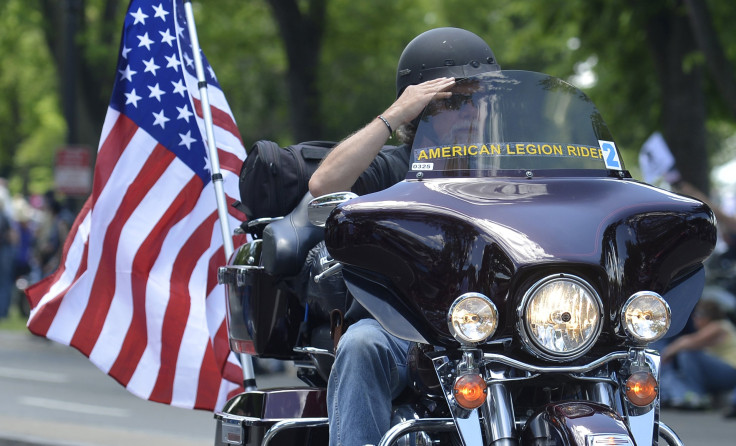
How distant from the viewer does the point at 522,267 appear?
2.89 m

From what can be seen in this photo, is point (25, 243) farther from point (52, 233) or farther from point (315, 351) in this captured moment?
point (315, 351)

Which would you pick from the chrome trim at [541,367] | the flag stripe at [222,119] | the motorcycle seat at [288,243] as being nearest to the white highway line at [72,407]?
the flag stripe at [222,119]

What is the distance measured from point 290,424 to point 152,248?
5.99 ft

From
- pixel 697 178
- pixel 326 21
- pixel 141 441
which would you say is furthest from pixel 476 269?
pixel 326 21

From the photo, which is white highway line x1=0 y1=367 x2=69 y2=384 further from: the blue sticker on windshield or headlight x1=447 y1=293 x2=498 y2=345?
headlight x1=447 y1=293 x2=498 y2=345

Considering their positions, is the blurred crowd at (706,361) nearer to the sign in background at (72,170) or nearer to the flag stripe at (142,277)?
the flag stripe at (142,277)

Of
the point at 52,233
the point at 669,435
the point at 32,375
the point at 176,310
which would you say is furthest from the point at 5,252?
the point at 669,435

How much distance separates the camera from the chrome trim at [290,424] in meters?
3.81

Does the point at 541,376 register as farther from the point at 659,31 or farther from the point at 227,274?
the point at 659,31

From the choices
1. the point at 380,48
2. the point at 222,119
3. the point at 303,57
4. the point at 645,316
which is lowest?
the point at 645,316

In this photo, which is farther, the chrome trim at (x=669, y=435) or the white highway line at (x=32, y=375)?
the white highway line at (x=32, y=375)

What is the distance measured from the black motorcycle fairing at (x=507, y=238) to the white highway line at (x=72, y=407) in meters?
6.95

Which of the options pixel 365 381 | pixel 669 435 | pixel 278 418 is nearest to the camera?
pixel 669 435

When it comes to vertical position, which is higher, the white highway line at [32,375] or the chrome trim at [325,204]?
the chrome trim at [325,204]
